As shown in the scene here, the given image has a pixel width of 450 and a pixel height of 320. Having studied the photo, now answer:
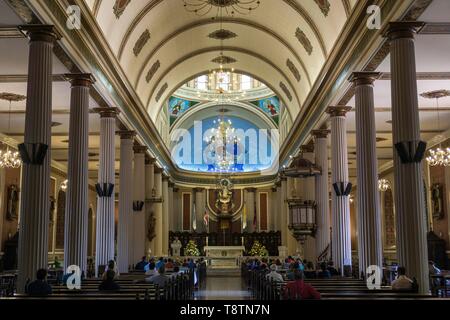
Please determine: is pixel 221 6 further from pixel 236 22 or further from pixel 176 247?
pixel 176 247

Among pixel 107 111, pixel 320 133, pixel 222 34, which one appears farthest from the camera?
pixel 222 34

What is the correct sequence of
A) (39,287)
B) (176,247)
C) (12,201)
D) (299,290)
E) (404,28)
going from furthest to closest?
(176,247) < (12,201) < (404,28) < (39,287) < (299,290)

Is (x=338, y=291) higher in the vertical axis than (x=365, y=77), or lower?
lower

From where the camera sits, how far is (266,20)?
63.7 ft

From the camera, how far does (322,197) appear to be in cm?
1922

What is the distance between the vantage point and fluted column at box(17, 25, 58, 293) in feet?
32.4

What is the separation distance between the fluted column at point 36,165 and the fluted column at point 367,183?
7153mm

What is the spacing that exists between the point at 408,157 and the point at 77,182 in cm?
741

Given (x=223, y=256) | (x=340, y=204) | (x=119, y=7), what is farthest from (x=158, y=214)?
(x=119, y=7)

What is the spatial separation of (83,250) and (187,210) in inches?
946

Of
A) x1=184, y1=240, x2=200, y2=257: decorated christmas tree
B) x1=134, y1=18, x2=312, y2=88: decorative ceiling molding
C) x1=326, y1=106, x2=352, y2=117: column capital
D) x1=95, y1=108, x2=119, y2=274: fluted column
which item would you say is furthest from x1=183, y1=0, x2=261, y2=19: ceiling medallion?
x1=184, y1=240, x2=200, y2=257: decorated christmas tree

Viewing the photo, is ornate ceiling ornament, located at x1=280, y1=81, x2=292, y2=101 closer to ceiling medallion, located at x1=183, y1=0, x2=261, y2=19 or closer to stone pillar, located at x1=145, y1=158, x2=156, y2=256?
ceiling medallion, located at x1=183, y1=0, x2=261, y2=19

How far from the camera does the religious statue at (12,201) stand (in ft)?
67.5
